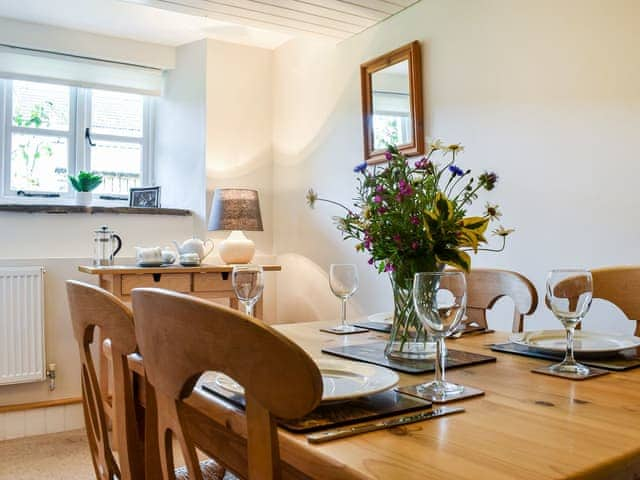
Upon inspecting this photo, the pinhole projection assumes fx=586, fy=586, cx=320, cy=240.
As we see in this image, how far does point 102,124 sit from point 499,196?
2.63 meters

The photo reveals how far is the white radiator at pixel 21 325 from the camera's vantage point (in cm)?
295

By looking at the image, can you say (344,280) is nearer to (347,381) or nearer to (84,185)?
(347,381)

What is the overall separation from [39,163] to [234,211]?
1.32 meters

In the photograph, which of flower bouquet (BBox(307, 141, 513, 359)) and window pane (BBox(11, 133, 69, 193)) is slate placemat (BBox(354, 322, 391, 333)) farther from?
window pane (BBox(11, 133, 69, 193))

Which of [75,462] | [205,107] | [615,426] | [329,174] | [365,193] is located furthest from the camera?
[205,107]

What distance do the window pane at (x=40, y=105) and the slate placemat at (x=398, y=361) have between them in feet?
9.90

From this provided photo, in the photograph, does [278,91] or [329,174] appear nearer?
[329,174]

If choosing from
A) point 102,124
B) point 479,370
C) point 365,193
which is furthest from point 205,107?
point 479,370

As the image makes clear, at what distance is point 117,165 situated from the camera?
3.82 meters

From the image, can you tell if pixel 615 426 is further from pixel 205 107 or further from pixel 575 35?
pixel 205 107

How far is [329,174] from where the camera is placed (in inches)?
132

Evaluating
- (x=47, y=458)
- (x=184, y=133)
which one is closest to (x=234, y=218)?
(x=184, y=133)

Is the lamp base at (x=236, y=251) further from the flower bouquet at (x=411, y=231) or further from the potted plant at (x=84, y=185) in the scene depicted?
the flower bouquet at (x=411, y=231)

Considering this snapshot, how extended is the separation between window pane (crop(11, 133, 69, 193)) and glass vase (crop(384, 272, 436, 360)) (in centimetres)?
305
